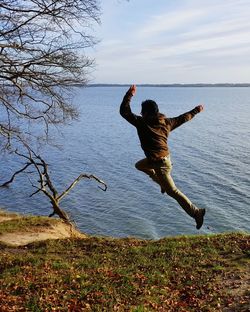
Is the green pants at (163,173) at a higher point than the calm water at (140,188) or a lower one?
higher

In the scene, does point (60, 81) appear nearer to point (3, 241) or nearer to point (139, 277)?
point (3, 241)

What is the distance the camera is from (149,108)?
9.91 metres

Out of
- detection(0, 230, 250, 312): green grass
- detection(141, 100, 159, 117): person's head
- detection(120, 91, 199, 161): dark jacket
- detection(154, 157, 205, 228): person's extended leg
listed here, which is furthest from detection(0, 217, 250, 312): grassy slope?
detection(141, 100, 159, 117): person's head

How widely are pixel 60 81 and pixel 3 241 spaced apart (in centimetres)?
583

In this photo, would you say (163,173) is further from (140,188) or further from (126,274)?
(140,188)

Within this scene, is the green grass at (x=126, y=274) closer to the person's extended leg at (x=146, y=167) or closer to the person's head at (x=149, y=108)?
the person's extended leg at (x=146, y=167)

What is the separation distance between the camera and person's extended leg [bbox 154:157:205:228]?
33.0 feet

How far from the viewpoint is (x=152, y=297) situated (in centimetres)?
932

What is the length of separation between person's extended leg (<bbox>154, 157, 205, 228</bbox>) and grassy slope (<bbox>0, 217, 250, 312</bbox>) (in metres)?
1.53

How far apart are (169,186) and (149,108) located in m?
1.78

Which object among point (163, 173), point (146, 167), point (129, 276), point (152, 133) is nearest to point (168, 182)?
point (163, 173)

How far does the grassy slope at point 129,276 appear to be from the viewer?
8.92 m

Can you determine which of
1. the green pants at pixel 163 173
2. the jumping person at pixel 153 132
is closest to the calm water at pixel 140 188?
the green pants at pixel 163 173

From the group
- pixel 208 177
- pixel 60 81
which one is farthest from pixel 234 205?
pixel 60 81
